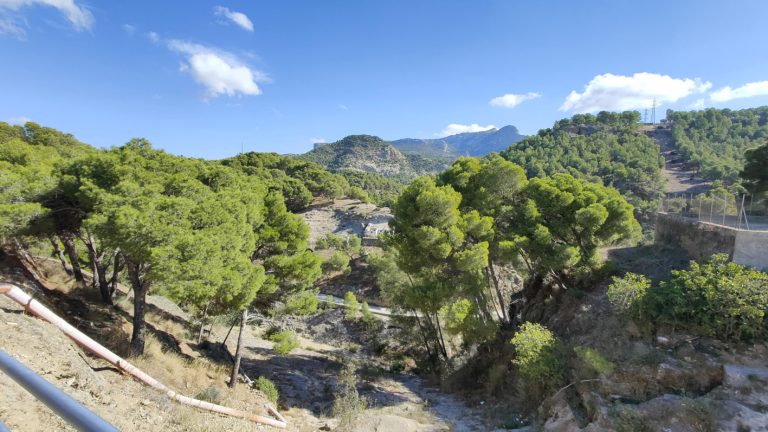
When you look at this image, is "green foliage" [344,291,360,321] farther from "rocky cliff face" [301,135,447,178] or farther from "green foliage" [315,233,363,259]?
"rocky cliff face" [301,135,447,178]

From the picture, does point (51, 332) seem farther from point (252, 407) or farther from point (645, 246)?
point (645, 246)

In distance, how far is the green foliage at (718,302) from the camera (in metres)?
7.49

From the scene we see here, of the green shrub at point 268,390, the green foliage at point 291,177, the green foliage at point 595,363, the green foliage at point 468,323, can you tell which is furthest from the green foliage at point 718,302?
the green foliage at point 291,177

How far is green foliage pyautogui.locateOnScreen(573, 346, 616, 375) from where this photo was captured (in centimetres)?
755

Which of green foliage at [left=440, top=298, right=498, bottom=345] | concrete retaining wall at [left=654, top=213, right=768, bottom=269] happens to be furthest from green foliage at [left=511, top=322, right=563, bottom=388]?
concrete retaining wall at [left=654, top=213, right=768, bottom=269]

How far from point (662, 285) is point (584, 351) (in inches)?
111

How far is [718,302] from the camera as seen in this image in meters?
7.78

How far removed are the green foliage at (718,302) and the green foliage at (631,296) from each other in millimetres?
262

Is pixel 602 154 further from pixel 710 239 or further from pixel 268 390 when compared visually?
pixel 268 390

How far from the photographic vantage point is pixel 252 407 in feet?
29.8

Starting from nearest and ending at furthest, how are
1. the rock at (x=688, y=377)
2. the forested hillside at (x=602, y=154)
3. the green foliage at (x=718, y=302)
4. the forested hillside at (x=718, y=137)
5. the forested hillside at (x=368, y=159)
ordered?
the rock at (x=688, y=377)
the green foliage at (x=718, y=302)
the forested hillside at (x=718, y=137)
the forested hillside at (x=602, y=154)
the forested hillside at (x=368, y=159)

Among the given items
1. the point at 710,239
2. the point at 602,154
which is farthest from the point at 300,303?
the point at 602,154

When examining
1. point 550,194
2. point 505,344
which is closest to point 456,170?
point 550,194

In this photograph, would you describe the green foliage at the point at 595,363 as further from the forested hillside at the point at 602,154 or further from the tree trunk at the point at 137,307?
the forested hillside at the point at 602,154
